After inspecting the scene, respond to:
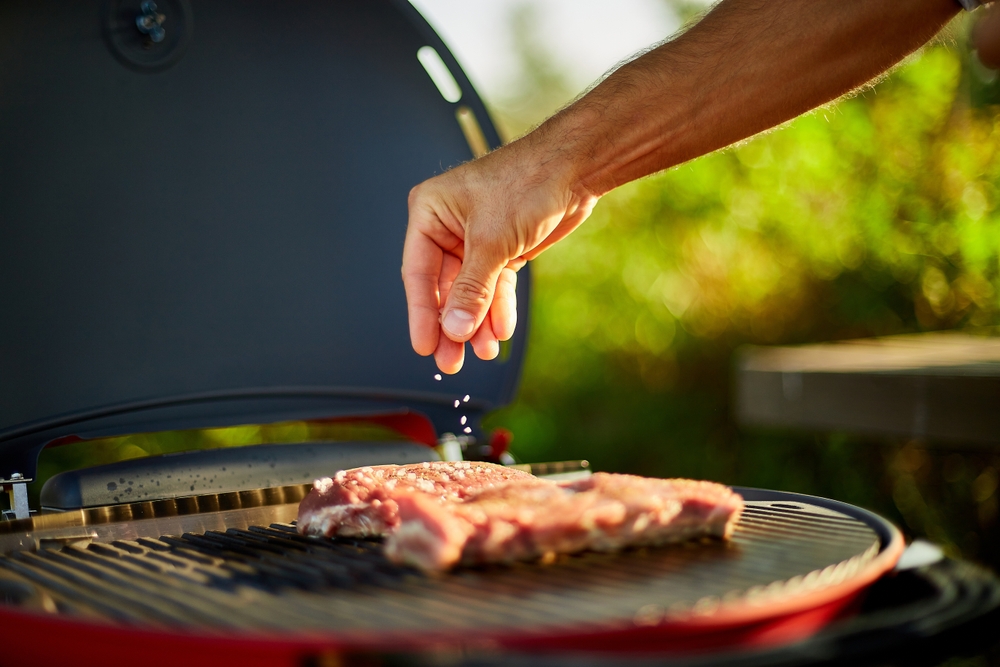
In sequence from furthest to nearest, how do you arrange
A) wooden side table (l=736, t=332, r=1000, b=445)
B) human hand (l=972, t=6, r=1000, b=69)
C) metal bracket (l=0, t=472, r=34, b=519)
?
1. wooden side table (l=736, t=332, r=1000, b=445)
2. human hand (l=972, t=6, r=1000, b=69)
3. metal bracket (l=0, t=472, r=34, b=519)

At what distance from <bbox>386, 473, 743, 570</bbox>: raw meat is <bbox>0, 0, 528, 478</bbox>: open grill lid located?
0.85 metres

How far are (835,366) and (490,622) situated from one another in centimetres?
247

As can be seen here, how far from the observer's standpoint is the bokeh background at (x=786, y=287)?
441 centimetres

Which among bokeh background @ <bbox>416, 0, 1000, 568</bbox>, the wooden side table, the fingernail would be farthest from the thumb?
bokeh background @ <bbox>416, 0, 1000, 568</bbox>

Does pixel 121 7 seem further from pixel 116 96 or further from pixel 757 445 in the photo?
pixel 757 445

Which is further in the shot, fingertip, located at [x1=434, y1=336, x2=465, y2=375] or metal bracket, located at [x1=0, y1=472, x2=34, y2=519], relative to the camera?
fingertip, located at [x1=434, y1=336, x2=465, y2=375]

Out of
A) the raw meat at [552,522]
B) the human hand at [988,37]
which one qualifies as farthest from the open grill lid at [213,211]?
the human hand at [988,37]

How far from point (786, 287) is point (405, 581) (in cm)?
418

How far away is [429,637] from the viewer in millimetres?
858

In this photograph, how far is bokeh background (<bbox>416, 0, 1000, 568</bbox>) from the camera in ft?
14.5

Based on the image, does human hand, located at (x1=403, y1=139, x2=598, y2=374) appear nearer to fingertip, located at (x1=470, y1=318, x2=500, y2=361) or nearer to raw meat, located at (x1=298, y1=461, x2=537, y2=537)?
fingertip, located at (x1=470, y1=318, x2=500, y2=361)

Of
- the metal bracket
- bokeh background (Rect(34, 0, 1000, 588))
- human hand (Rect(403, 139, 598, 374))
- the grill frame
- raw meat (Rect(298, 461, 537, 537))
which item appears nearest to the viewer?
the grill frame

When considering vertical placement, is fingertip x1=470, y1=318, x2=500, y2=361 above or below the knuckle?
below

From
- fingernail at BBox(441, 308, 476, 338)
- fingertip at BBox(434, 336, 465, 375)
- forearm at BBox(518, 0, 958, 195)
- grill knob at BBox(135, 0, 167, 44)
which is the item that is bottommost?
fingertip at BBox(434, 336, 465, 375)
